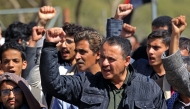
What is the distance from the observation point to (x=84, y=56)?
757 centimetres

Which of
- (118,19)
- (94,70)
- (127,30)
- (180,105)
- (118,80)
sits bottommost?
(180,105)

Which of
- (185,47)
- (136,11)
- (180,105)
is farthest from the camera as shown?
(136,11)

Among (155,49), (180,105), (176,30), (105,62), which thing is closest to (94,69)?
(155,49)

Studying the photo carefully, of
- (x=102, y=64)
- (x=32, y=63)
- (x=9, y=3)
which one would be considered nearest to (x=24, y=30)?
(x=32, y=63)

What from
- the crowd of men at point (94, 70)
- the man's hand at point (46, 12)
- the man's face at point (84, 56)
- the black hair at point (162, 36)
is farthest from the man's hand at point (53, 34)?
the black hair at point (162, 36)

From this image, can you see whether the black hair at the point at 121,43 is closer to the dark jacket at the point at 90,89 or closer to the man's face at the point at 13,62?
the dark jacket at the point at 90,89

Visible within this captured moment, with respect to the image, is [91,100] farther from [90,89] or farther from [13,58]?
[13,58]

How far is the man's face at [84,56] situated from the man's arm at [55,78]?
121 centimetres

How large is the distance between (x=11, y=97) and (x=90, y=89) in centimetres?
103

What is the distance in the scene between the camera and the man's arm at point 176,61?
6129 millimetres

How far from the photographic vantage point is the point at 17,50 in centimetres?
800

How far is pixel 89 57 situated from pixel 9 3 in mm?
16926

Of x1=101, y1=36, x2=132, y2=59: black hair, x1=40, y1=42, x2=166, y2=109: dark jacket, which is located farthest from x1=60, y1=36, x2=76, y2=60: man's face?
x1=40, y1=42, x2=166, y2=109: dark jacket

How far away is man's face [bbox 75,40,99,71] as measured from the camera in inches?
297
